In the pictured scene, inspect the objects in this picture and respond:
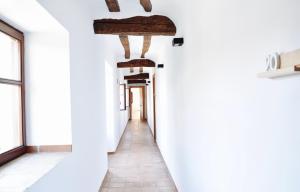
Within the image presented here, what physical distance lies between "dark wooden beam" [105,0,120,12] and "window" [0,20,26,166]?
119 cm

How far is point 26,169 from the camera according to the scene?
5.39 ft

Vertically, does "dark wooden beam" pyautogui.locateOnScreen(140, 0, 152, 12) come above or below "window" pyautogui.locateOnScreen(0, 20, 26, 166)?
above

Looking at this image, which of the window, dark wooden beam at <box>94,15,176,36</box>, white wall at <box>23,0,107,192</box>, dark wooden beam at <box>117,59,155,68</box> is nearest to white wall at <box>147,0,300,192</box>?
dark wooden beam at <box>94,15,176,36</box>

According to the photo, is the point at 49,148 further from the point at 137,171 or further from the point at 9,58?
the point at 137,171

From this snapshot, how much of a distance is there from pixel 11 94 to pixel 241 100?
5.66 ft

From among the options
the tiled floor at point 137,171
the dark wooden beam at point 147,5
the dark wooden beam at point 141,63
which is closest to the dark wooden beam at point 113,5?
the dark wooden beam at point 147,5

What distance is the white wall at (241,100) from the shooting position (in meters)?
0.95

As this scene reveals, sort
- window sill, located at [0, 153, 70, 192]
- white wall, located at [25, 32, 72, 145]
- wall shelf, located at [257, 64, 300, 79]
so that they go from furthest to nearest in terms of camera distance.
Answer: white wall, located at [25, 32, 72, 145]
window sill, located at [0, 153, 70, 192]
wall shelf, located at [257, 64, 300, 79]

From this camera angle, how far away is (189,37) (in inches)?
105

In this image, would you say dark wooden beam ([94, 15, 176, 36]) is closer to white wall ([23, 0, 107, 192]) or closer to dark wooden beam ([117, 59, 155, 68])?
white wall ([23, 0, 107, 192])

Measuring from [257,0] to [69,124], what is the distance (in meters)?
1.76

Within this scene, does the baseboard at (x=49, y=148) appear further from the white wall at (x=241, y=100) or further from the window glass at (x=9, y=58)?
the white wall at (x=241, y=100)

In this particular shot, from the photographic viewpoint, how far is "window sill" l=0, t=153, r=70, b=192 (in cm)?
138

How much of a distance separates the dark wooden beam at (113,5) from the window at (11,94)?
47.0 inches
